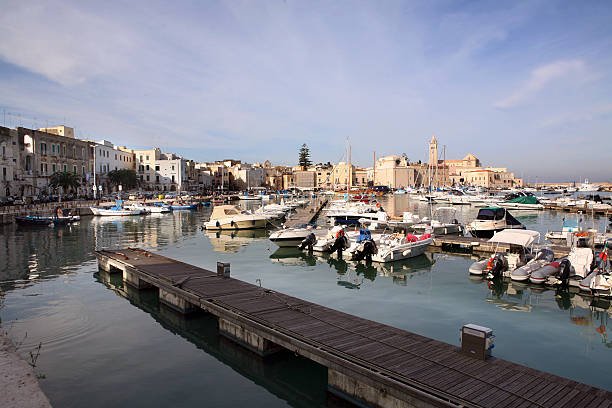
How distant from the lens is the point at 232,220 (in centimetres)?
3800

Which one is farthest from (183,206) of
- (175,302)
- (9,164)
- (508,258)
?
(508,258)

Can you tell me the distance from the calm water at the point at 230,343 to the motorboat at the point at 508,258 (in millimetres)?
901

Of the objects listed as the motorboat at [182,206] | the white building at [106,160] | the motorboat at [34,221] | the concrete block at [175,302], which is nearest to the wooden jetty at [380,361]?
the concrete block at [175,302]

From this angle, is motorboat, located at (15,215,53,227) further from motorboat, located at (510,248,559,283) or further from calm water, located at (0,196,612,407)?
motorboat, located at (510,248,559,283)

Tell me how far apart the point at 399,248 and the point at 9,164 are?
2132 inches

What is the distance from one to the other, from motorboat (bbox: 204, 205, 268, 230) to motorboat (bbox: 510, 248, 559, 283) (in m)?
25.1

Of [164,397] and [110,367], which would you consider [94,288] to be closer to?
[110,367]

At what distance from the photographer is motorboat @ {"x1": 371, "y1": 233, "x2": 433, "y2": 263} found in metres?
22.0

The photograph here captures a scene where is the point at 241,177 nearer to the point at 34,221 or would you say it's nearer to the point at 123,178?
the point at 123,178

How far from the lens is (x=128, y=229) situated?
1570 inches

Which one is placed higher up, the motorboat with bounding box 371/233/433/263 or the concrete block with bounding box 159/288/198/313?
the motorboat with bounding box 371/233/433/263

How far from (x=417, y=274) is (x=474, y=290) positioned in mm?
3449

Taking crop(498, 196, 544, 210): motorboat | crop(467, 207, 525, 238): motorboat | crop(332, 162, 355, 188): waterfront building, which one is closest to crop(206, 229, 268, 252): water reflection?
crop(467, 207, 525, 238): motorboat

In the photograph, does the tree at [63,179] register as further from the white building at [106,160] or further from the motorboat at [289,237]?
the motorboat at [289,237]
